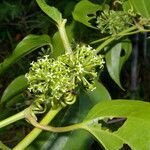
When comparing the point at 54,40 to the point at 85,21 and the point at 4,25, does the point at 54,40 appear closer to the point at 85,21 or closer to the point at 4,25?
the point at 85,21

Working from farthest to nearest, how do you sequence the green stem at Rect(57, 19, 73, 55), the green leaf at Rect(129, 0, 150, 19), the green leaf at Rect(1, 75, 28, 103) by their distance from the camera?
the green leaf at Rect(1, 75, 28, 103) → the green leaf at Rect(129, 0, 150, 19) → the green stem at Rect(57, 19, 73, 55)

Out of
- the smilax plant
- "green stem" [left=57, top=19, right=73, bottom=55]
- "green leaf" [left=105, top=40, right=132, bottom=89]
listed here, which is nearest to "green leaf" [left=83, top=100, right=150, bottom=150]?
the smilax plant

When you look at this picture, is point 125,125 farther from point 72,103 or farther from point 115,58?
point 115,58

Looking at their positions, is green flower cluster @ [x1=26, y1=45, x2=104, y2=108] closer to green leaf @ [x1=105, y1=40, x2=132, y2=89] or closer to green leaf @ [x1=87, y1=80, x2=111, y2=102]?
green leaf @ [x1=87, y1=80, x2=111, y2=102]

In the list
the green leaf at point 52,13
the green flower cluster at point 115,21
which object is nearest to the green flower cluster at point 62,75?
the green leaf at point 52,13

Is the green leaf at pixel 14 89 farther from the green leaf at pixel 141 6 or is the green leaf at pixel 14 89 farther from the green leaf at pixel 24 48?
the green leaf at pixel 141 6

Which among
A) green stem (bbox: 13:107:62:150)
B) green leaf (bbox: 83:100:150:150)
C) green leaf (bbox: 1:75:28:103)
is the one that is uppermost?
green stem (bbox: 13:107:62:150)
